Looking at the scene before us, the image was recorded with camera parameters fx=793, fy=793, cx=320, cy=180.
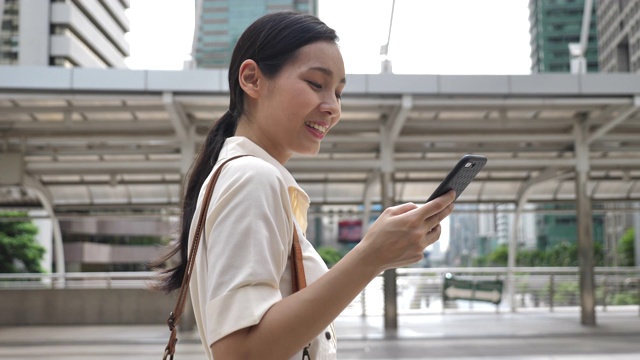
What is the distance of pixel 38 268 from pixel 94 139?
30.0 m

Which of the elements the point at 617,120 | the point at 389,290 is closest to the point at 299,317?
the point at 617,120

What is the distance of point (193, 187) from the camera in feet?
5.21

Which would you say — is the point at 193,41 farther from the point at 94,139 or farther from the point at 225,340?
the point at 225,340

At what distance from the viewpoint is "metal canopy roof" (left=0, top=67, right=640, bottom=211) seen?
1234 centimetres

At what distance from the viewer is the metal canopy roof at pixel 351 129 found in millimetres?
12336

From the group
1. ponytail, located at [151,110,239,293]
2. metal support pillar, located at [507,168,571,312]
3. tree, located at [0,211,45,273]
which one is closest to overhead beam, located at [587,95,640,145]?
metal support pillar, located at [507,168,571,312]

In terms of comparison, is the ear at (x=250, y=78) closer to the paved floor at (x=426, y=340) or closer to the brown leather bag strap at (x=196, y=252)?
the brown leather bag strap at (x=196, y=252)

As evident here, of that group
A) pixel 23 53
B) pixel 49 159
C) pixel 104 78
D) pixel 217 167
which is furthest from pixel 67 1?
pixel 217 167

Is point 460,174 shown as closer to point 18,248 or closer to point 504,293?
point 504,293

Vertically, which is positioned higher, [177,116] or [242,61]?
[177,116]

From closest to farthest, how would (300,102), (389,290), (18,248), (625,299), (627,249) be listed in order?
(300,102) < (389,290) < (625,299) < (18,248) < (627,249)

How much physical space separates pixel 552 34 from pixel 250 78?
89.8 metres

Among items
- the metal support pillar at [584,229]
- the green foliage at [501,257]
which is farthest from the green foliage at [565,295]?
the green foliage at [501,257]

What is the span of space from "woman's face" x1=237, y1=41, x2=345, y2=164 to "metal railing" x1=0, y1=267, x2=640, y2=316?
16169mm
